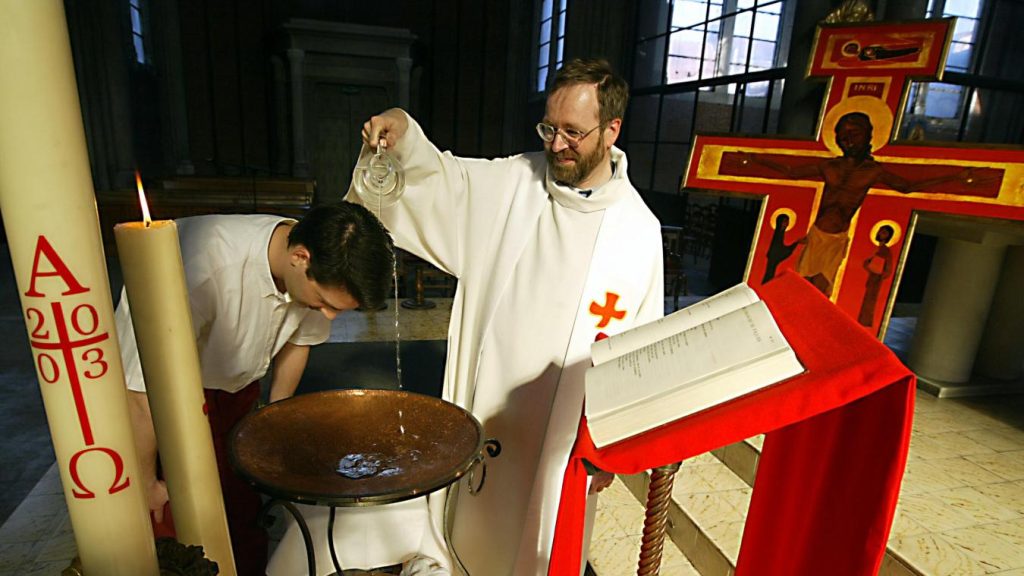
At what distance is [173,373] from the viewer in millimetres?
621

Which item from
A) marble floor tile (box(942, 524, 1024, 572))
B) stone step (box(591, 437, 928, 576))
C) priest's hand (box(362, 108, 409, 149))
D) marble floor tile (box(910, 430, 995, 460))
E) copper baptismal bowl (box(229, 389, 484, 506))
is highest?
priest's hand (box(362, 108, 409, 149))

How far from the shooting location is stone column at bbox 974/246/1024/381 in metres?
3.29

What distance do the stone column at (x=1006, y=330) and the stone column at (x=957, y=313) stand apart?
209mm

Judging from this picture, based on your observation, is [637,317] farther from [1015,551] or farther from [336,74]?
[336,74]

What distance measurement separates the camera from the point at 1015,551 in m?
1.86

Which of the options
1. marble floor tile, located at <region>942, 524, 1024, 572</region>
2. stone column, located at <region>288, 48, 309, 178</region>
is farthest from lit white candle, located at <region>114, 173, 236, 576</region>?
stone column, located at <region>288, 48, 309, 178</region>

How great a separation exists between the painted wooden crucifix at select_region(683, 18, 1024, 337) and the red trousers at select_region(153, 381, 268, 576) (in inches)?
86.0

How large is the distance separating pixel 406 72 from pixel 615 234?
10314 millimetres

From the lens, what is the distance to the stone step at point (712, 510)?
2.06m

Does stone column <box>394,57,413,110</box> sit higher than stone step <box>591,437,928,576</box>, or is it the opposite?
stone column <box>394,57,413,110</box>

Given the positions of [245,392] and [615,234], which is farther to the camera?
[245,392]

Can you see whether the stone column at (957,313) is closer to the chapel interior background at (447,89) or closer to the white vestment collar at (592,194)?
the chapel interior background at (447,89)

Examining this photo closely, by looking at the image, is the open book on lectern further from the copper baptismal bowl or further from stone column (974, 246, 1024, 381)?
stone column (974, 246, 1024, 381)

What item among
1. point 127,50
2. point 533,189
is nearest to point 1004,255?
point 533,189
